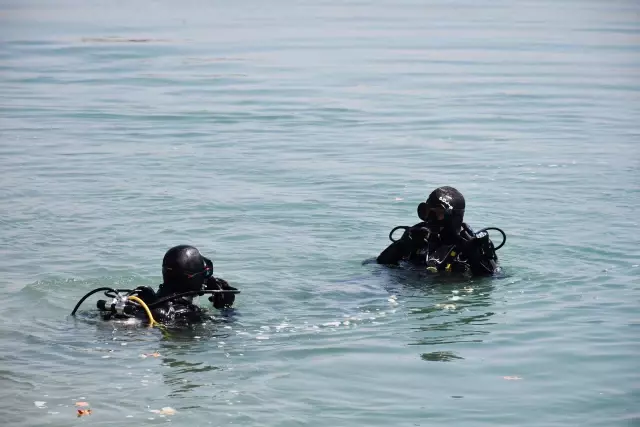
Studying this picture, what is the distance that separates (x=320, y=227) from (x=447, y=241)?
250cm

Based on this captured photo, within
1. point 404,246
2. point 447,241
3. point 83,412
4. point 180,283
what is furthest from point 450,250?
point 83,412

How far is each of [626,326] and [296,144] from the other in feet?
29.1

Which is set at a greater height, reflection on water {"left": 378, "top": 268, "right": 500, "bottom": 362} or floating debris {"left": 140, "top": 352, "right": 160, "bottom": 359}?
reflection on water {"left": 378, "top": 268, "right": 500, "bottom": 362}

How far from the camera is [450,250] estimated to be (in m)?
9.79

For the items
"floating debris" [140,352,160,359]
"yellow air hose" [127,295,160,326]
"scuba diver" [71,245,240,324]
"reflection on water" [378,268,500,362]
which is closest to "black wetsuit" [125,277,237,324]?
"scuba diver" [71,245,240,324]

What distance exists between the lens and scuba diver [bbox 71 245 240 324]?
8.23 m

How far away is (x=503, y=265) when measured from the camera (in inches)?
417

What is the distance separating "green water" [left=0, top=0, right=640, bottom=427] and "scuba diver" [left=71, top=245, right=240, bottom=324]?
0.47 feet

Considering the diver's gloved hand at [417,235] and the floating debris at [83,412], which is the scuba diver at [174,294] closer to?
the floating debris at [83,412]

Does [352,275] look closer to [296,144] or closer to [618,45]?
[296,144]

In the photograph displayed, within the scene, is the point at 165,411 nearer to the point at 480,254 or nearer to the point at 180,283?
the point at 180,283

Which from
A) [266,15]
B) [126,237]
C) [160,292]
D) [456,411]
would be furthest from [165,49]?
[456,411]

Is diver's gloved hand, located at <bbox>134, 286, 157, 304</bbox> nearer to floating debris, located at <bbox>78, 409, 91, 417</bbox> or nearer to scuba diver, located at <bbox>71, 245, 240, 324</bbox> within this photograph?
scuba diver, located at <bbox>71, 245, 240, 324</bbox>

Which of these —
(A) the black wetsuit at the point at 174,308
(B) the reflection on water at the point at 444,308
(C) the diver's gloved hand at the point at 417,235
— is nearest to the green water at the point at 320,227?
(B) the reflection on water at the point at 444,308
